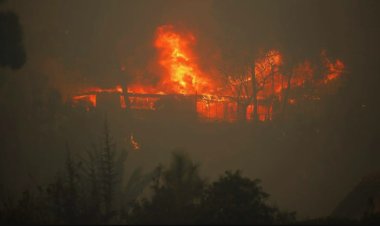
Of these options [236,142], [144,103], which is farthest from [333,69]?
[144,103]

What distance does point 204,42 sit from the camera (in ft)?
144

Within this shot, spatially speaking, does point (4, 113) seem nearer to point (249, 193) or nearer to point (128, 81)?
point (128, 81)

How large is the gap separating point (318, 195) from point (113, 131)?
731 inches

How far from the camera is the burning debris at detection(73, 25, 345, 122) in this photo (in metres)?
40.6

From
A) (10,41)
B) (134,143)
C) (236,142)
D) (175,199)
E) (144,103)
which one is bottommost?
(236,142)

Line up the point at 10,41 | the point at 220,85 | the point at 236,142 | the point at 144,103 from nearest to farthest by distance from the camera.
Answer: the point at 10,41 < the point at 236,142 < the point at 144,103 < the point at 220,85

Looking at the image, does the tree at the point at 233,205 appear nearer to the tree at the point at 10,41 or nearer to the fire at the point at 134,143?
the tree at the point at 10,41

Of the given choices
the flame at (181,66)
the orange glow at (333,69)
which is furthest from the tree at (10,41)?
the orange glow at (333,69)

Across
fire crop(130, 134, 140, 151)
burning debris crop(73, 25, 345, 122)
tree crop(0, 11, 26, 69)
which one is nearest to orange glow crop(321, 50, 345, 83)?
burning debris crop(73, 25, 345, 122)

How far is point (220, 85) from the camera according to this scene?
43.8 meters

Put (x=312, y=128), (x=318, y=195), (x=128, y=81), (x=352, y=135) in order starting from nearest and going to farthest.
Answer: (x=318, y=195), (x=352, y=135), (x=312, y=128), (x=128, y=81)

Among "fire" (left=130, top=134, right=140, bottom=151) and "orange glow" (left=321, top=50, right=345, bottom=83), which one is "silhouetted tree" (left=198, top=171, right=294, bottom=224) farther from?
"orange glow" (left=321, top=50, right=345, bottom=83)

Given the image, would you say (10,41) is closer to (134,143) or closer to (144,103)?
(134,143)

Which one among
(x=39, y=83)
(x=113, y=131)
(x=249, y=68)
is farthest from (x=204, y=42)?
(x=39, y=83)
